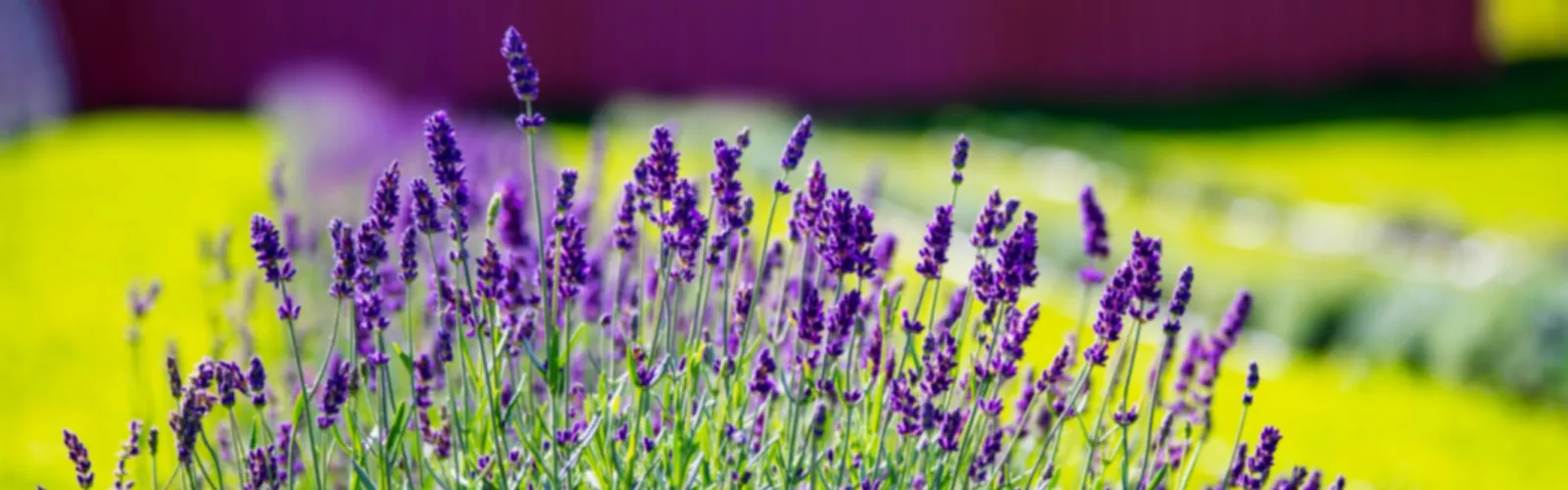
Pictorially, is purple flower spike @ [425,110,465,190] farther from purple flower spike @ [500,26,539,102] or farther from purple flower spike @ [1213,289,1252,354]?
purple flower spike @ [1213,289,1252,354]

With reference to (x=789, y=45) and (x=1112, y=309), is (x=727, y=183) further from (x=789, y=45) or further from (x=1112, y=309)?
(x=789, y=45)

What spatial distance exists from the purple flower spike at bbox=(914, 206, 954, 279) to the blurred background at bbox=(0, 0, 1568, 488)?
140 centimetres

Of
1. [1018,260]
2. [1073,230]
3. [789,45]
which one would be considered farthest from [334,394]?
[789,45]

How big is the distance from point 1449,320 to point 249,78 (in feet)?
44.4

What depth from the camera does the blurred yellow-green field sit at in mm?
5543

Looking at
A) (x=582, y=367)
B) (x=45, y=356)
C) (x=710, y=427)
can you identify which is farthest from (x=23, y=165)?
(x=710, y=427)

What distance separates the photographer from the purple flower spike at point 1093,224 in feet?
8.48

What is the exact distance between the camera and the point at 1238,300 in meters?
2.51

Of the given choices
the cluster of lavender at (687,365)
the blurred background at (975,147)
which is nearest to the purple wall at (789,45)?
the blurred background at (975,147)

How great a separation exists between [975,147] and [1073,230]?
4.58 meters

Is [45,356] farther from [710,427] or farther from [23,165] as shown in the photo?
[23,165]

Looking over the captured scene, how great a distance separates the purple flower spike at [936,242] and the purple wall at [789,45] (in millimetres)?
15288

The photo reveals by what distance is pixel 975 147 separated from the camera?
12.5 meters

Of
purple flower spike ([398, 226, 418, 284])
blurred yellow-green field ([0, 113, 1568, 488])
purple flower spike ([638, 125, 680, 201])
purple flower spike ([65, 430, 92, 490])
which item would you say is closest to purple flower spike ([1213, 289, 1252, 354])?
purple flower spike ([638, 125, 680, 201])
